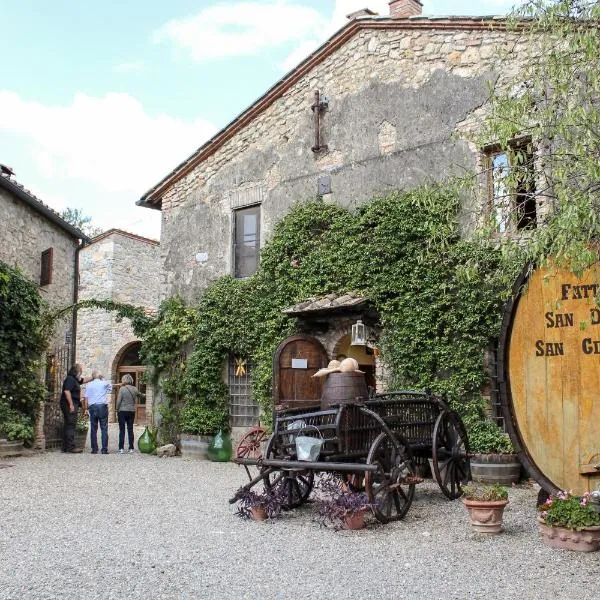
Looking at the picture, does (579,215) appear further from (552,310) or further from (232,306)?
(232,306)

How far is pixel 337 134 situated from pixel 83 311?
13.5 m

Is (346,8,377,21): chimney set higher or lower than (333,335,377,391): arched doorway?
higher

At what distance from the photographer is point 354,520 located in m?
6.14

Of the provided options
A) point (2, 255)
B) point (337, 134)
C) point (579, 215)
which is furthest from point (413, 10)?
point (2, 255)

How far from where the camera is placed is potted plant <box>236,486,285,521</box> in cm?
665

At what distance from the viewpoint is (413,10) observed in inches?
463

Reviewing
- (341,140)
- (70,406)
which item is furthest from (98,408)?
(341,140)

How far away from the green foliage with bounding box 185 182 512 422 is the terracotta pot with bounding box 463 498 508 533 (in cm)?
280

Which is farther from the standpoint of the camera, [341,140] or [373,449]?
[341,140]

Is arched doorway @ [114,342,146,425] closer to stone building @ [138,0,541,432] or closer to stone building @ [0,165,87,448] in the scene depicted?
stone building @ [0,165,87,448]

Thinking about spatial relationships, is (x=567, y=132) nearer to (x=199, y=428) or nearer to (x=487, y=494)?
(x=487, y=494)

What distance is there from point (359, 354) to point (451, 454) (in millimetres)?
4768

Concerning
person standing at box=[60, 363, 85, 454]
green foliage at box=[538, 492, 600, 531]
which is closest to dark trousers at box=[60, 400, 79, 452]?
person standing at box=[60, 363, 85, 454]

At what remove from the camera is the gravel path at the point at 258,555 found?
4.45 meters
